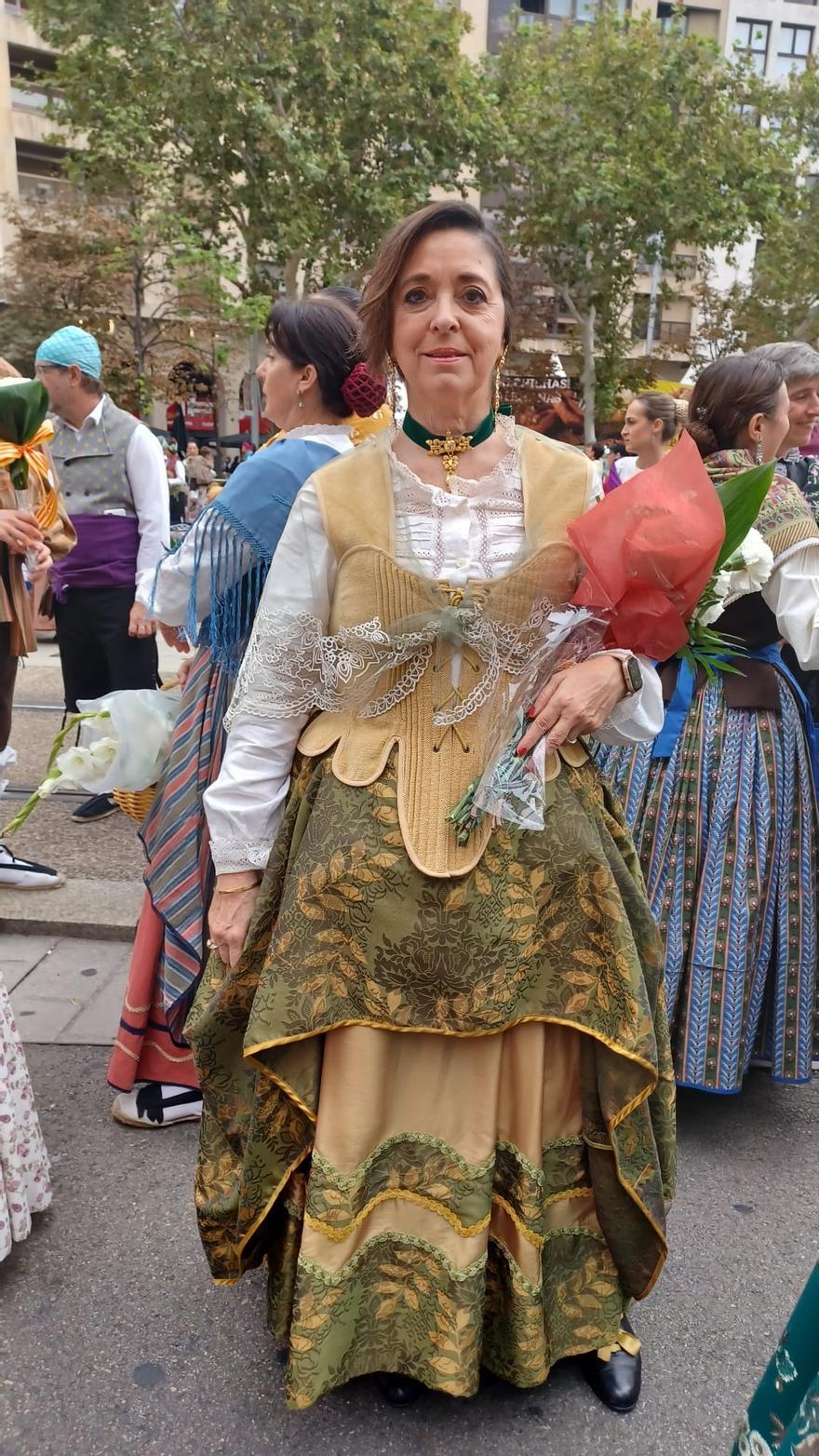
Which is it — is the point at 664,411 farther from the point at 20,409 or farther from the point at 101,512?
the point at 20,409

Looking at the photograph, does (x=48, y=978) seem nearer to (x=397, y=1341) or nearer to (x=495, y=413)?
(x=397, y=1341)

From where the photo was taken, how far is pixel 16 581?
344 centimetres

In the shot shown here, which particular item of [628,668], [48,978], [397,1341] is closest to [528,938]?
[628,668]

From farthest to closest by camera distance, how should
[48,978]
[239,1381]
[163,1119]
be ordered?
[48,978] < [163,1119] < [239,1381]

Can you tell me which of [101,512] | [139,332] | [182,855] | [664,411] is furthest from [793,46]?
[182,855]

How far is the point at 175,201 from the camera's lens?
16.8 metres

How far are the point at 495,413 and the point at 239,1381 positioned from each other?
1.86 m

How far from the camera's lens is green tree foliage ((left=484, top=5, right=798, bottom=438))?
1784 cm

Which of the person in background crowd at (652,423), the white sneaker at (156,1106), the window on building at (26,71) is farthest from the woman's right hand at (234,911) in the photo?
the window on building at (26,71)

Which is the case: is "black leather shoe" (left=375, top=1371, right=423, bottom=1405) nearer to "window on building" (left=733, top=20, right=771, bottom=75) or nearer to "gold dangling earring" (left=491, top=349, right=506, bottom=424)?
"gold dangling earring" (left=491, top=349, right=506, bottom=424)

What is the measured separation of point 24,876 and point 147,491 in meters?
1.71

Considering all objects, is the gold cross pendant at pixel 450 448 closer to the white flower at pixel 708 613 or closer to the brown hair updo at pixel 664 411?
the white flower at pixel 708 613

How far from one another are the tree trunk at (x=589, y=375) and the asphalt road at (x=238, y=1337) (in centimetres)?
2043

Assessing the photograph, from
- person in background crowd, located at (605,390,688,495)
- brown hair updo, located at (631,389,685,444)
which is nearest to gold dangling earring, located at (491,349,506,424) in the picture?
person in background crowd, located at (605,390,688,495)
